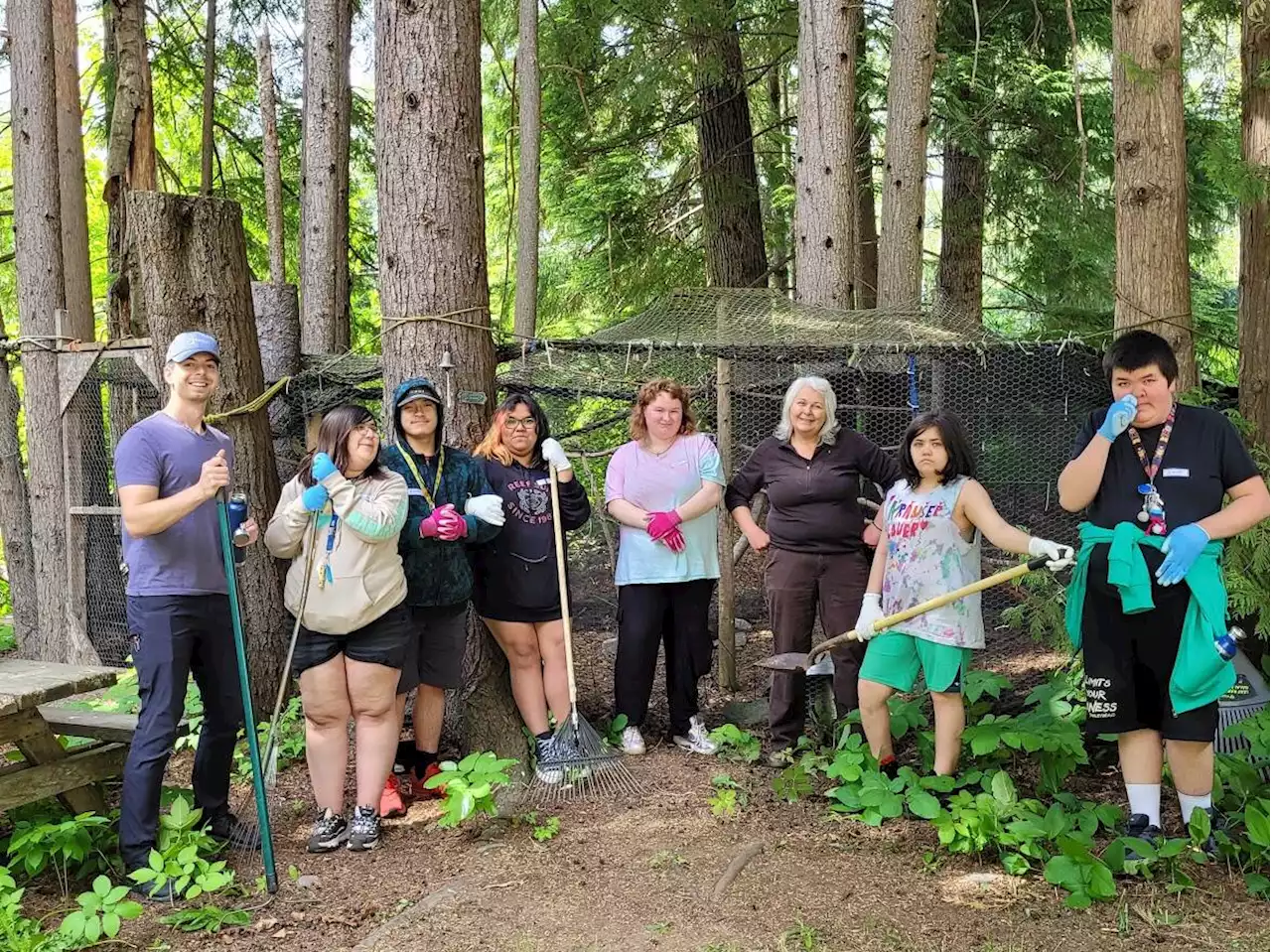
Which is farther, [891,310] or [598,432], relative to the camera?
[598,432]

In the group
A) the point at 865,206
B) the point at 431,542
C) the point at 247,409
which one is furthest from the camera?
the point at 865,206

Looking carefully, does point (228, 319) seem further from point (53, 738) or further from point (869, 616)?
point (869, 616)

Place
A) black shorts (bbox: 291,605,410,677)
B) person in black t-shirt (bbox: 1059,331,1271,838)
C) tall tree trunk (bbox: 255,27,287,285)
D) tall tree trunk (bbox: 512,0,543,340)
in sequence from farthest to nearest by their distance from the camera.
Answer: tall tree trunk (bbox: 255,27,287,285), tall tree trunk (bbox: 512,0,543,340), black shorts (bbox: 291,605,410,677), person in black t-shirt (bbox: 1059,331,1271,838)

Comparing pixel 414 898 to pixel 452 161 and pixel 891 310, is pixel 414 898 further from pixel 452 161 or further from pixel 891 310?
pixel 891 310

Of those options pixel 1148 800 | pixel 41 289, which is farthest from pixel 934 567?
pixel 41 289

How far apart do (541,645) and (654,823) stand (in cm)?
87

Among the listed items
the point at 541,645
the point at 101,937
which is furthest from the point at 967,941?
the point at 101,937

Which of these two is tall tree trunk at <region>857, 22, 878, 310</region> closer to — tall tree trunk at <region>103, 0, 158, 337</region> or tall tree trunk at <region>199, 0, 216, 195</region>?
tall tree trunk at <region>103, 0, 158, 337</region>

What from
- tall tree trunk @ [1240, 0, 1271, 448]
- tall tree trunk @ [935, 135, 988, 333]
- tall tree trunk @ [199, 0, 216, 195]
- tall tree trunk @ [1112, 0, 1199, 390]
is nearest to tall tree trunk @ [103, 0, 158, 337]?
tall tree trunk @ [199, 0, 216, 195]

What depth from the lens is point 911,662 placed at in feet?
12.8

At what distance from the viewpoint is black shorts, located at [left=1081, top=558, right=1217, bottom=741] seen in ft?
10.7

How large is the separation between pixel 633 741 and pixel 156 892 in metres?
1.89

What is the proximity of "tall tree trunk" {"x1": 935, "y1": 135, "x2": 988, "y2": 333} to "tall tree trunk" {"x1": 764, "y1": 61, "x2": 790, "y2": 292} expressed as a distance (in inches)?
60.4

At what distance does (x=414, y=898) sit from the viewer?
3.23 metres
